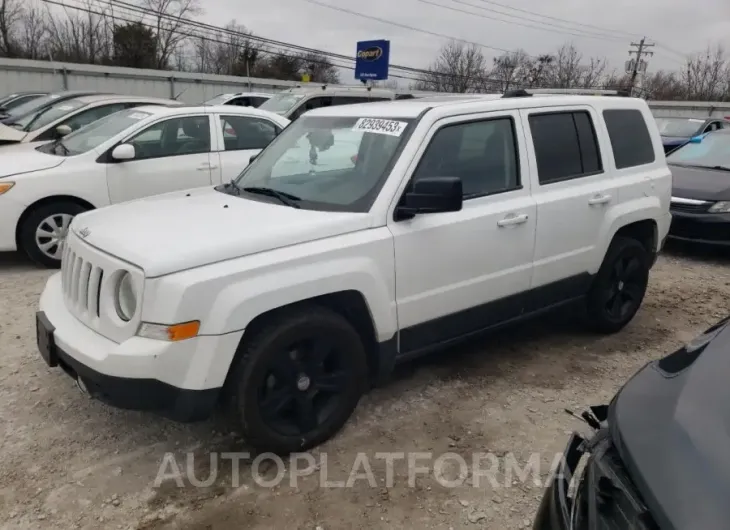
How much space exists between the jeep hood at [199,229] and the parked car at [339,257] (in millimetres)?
12

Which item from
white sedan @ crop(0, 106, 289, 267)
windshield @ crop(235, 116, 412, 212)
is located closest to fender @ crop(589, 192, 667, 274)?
windshield @ crop(235, 116, 412, 212)

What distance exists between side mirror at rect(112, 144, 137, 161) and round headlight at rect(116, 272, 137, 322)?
3.85 meters

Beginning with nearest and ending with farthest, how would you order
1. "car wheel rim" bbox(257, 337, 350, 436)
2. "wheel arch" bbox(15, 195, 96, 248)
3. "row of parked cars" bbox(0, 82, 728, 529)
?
1. "row of parked cars" bbox(0, 82, 728, 529)
2. "car wheel rim" bbox(257, 337, 350, 436)
3. "wheel arch" bbox(15, 195, 96, 248)

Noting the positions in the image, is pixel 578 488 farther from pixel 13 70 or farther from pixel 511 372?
pixel 13 70

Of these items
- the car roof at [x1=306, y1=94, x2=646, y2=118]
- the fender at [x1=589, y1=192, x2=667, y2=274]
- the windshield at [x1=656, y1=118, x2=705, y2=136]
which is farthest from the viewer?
the windshield at [x1=656, y1=118, x2=705, y2=136]

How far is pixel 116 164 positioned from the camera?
21.0 feet

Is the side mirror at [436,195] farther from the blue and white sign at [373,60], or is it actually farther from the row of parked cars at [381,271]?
the blue and white sign at [373,60]

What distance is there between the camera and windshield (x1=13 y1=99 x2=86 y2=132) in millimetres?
9703

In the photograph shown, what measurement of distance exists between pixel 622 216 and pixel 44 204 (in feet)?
17.5

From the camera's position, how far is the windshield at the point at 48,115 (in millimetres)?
9703

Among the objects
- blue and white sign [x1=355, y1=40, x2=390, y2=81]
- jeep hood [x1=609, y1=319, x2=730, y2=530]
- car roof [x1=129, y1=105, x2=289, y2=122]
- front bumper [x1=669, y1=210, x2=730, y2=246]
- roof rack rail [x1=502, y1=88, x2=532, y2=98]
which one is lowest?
front bumper [x1=669, y1=210, x2=730, y2=246]

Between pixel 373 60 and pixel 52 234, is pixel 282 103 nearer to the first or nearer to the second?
pixel 52 234

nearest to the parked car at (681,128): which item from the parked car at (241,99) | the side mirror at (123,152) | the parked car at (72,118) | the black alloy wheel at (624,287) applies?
the black alloy wheel at (624,287)

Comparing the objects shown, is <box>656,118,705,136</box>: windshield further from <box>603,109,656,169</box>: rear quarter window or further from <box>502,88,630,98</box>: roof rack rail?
<box>603,109,656,169</box>: rear quarter window
